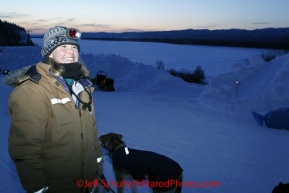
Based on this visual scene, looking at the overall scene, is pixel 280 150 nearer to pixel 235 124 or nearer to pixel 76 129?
pixel 235 124

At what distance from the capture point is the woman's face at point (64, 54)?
2.23m

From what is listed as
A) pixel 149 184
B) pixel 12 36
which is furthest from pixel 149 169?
pixel 12 36

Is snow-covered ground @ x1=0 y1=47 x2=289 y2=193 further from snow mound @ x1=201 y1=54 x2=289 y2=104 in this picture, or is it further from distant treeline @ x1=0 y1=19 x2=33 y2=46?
distant treeline @ x1=0 y1=19 x2=33 y2=46

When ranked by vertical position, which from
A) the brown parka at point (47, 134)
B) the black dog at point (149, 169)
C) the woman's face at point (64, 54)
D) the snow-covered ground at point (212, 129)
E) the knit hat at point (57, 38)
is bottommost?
the snow-covered ground at point (212, 129)

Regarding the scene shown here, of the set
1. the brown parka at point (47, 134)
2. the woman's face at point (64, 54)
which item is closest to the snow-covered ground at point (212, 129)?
the brown parka at point (47, 134)

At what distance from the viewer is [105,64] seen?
19.7 m

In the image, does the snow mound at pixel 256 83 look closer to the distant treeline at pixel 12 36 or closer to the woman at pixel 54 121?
the woman at pixel 54 121

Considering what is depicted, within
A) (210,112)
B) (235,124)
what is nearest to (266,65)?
(210,112)

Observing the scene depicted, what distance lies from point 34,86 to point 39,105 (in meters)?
0.14

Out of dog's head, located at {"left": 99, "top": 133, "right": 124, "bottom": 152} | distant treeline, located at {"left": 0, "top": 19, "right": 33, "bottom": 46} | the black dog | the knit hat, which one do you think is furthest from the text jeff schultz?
distant treeline, located at {"left": 0, "top": 19, "right": 33, "bottom": 46}

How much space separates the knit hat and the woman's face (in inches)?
1.4

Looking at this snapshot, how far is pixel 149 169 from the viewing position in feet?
11.5

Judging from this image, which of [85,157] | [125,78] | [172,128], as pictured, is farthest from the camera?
[125,78]

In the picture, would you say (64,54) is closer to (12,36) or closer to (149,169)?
(149,169)
